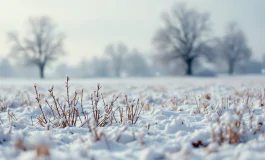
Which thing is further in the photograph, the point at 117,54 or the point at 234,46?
the point at 117,54

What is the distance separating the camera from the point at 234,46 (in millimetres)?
41156

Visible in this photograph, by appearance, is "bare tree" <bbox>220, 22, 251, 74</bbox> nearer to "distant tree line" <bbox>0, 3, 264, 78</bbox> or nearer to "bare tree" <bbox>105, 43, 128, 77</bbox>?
"distant tree line" <bbox>0, 3, 264, 78</bbox>

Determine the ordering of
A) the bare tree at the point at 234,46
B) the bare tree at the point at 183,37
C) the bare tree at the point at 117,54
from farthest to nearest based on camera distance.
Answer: the bare tree at the point at 117,54
the bare tree at the point at 234,46
the bare tree at the point at 183,37

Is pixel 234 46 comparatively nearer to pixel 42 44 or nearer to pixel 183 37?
pixel 183 37

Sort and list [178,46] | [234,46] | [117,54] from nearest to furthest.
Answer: [178,46] → [234,46] → [117,54]

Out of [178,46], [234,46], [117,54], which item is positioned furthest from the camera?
[117,54]

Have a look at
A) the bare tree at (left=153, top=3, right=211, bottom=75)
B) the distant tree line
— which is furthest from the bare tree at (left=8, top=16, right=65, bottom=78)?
the bare tree at (left=153, top=3, right=211, bottom=75)

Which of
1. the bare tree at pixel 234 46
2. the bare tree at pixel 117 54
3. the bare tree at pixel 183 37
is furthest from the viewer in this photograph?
the bare tree at pixel 117 54

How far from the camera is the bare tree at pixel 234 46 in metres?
40.3

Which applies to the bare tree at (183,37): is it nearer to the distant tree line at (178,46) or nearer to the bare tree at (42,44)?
the distant tree line at (178,46)

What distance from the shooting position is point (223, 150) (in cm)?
179

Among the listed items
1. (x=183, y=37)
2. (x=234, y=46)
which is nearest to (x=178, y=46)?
(x=183, y=37)

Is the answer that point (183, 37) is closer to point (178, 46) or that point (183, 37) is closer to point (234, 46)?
point (178, 46)

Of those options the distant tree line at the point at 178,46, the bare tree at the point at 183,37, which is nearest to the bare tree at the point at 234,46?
the distant tree line at the point at 178,46
